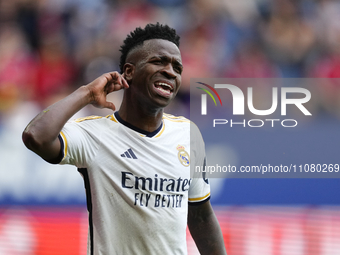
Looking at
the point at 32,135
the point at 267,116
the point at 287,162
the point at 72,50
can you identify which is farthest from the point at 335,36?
the point at 32,135

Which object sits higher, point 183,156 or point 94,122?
point 94,122

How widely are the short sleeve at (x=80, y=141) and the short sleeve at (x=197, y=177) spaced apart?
61 centimetres

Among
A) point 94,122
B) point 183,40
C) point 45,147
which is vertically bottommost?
point 45,147

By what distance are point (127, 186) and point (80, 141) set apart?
13.1 inches

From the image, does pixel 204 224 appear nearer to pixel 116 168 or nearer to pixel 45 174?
pixel 116 168

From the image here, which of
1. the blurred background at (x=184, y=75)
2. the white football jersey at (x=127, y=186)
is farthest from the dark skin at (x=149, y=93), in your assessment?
the blurred background at (x=184, y=75)

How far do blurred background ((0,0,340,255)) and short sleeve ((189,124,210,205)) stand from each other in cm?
154

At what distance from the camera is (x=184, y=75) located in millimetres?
4395

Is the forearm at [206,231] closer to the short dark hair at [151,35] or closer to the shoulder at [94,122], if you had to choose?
the shoulder at [94,122]

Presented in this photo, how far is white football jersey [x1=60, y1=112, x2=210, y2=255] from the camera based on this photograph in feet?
6.05

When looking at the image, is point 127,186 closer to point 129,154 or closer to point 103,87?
point 129,154

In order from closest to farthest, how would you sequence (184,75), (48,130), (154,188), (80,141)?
(48,130), (80,141), (154,188), (184,75)

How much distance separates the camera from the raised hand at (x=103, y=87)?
1834 mm

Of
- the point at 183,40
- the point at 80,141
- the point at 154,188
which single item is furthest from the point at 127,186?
the point at 183,40
